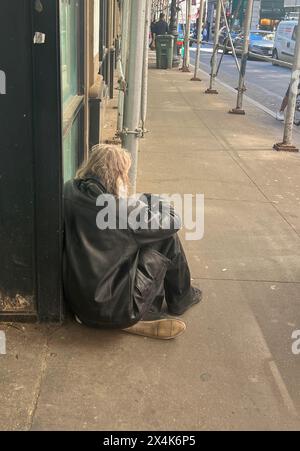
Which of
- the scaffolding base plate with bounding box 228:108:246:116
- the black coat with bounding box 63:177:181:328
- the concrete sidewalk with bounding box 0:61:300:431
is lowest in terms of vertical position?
the concrete sidewalk with bounding box 0:61:300:431

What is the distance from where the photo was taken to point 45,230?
2748mm

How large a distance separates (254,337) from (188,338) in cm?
38

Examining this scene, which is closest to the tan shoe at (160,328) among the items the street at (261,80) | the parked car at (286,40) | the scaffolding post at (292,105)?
the scaffolding post at (292,105)

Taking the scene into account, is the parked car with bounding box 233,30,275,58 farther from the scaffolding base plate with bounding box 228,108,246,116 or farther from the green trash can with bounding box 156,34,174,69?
the scaffolding base plate with bounding box 228,108,246,116

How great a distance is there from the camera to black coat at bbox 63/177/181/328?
8.84 ft

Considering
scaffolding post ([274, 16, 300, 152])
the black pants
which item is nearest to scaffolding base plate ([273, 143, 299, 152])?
scaffolding post ([274, 16, 300, 152])

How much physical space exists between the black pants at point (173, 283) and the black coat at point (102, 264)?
152 mm

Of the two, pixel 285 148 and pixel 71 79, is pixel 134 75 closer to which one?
pixel 71 79

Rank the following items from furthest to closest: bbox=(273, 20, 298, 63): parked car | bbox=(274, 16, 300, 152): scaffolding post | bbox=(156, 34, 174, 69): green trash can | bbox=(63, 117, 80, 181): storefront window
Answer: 1. bbox=(273, 20, 298, 63): parked car
2. bbox=(156, 34, 174, 69): green trash can
3. bbox=(274, 16, 300, 152): scaffolding post
4. bbox=(63, 117, 80, 181): storefront window

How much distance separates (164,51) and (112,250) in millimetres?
17597

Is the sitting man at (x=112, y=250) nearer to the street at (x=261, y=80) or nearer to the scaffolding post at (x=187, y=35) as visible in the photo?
the street at (x=261, y=80)

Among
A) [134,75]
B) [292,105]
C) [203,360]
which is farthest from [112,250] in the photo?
[292,105]

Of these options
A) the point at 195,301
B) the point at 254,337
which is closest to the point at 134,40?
the point at 195,301

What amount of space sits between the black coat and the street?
9492mm
